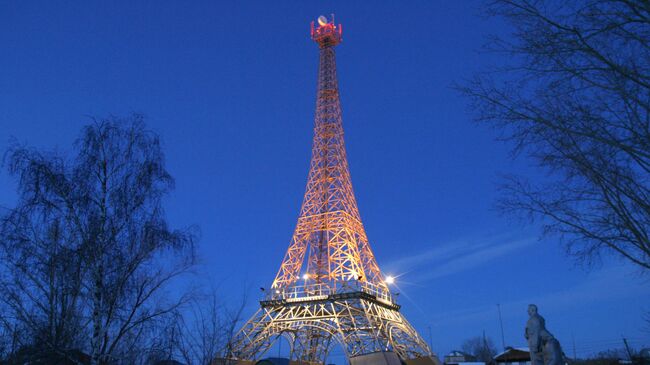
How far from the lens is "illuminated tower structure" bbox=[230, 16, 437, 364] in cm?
3822

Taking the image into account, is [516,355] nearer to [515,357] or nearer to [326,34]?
A: [515,357]

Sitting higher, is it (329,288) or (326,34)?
(326,34)

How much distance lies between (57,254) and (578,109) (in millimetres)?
12840

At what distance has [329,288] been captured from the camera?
4069 cm

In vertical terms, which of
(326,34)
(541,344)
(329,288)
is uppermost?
(326,34)

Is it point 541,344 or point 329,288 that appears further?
point 329,288

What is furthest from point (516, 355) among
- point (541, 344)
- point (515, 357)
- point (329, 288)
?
point (541, 344)

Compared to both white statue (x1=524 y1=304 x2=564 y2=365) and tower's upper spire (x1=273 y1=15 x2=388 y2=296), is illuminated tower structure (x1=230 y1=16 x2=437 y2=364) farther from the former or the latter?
white statue (x1=524 y1=304 x2=564 y2=365)

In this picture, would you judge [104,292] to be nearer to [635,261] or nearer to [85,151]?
[85,151]

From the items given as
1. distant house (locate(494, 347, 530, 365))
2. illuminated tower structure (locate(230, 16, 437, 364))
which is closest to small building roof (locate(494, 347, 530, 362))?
distant house (locate(494, 347, 530, 365))

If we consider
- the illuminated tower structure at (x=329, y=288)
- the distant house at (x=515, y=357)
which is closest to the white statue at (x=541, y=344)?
the illuminated tower structure at (x=329, y=288)

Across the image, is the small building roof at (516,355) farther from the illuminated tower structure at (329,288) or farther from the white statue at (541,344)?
the white statue at (541,344)

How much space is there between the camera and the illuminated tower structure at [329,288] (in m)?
38.2

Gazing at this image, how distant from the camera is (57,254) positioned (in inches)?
505
